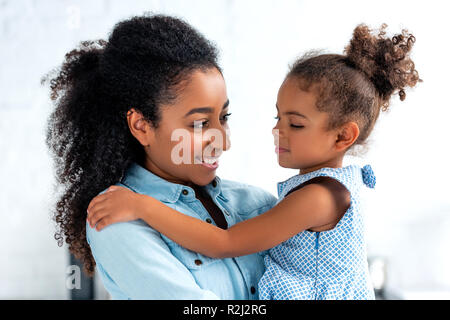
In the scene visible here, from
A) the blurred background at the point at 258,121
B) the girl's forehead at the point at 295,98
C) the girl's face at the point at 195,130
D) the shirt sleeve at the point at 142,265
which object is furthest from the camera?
the blurred background at the point at 258,121

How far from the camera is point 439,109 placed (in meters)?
3.27

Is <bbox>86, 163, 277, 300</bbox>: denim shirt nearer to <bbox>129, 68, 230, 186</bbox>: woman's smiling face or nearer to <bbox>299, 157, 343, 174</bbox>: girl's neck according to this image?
<bbox>129, 68, 230, 186</bbox>: woman's smiling face

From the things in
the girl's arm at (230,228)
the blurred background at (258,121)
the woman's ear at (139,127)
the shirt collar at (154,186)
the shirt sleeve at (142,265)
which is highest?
the blurred background at (258,121)

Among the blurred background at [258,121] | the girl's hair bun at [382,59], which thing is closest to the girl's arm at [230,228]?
the girl's hair bun at [382,59]

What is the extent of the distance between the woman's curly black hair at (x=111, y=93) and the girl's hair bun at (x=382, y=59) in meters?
0.34

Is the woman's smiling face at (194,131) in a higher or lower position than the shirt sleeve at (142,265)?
higher

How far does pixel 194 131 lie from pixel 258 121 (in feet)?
7.02

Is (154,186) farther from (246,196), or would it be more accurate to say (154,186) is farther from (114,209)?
(246,196)

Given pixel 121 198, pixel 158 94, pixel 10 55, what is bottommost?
pixel 121 198

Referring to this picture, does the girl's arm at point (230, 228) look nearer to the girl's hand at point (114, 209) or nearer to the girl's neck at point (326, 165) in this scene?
the girl's hand at point (114, 209)

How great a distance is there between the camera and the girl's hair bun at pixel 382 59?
1.24 m
